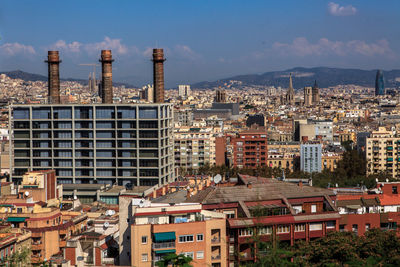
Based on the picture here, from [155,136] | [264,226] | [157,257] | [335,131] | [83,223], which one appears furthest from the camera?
[335,131]

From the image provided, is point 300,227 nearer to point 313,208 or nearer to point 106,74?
point 313,208

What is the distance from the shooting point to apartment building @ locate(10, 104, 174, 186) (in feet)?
160

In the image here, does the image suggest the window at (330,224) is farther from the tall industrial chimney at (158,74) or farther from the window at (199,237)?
the tall industrial chimney at (158,74)

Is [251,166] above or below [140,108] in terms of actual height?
below

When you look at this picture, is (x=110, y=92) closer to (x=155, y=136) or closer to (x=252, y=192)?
(x=155, y=136)

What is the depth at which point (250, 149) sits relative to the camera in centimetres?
7512

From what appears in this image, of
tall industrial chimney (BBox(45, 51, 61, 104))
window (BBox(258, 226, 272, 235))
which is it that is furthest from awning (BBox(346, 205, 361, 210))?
tall industrial chimney (BBox(45, 51, 61, 104))

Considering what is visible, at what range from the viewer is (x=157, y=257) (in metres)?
22.5

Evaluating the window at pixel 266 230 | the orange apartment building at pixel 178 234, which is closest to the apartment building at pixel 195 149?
the window at pixel 266 230

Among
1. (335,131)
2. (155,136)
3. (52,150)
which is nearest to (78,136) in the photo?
(52,150)

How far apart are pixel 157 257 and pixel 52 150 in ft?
94.8

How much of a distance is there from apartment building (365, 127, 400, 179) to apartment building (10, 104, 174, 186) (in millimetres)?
27072

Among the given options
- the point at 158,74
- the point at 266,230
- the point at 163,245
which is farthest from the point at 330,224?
the point at 158,74

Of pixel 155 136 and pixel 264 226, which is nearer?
pixel 264 226
